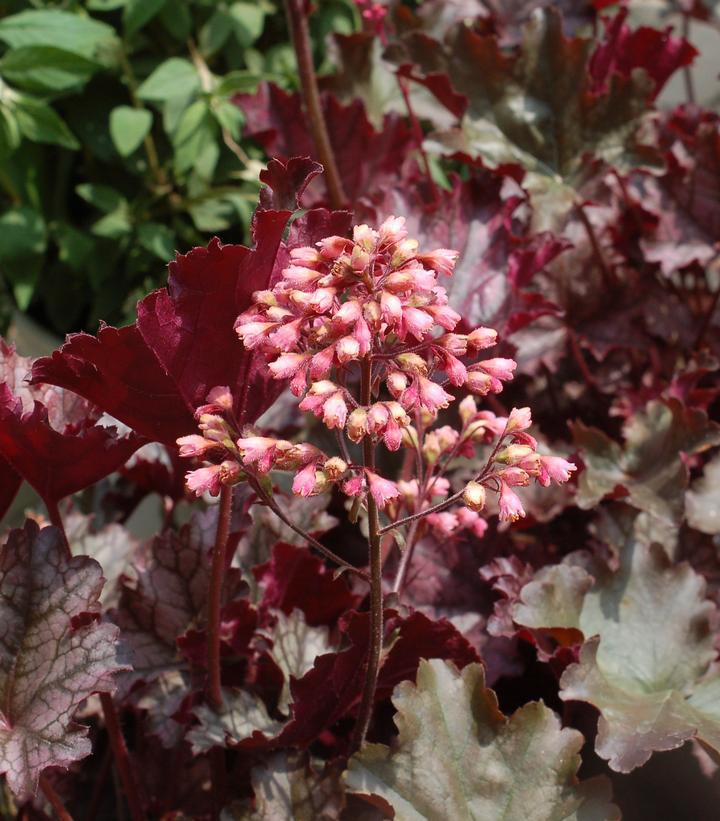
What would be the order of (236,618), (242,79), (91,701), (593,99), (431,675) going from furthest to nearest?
(242,79)
(593,99)
(91,701)
(236,618)
(431,675)

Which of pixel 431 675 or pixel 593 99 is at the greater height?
pixel 593 99

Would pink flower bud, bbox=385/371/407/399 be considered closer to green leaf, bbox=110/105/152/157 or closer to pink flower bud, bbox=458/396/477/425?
pink flower bud, bbox=458/396/477/425

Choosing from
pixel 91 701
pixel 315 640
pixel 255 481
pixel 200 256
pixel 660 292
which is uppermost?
pixel 200 256

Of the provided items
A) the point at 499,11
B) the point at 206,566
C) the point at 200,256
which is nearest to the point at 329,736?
the point at 206,566

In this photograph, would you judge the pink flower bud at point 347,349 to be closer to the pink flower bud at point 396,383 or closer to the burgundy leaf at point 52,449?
the pink flower bud at point 396,383

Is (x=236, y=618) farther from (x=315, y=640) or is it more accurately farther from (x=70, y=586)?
(x=70, y=586)

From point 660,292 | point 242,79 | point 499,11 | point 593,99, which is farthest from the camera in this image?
point 242,79

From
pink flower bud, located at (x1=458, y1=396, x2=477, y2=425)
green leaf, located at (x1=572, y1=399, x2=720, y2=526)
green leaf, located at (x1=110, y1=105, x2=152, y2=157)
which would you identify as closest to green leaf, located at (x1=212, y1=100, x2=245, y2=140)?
green leaf, located at (x1=110, y1=105, x2=152, y2=157)

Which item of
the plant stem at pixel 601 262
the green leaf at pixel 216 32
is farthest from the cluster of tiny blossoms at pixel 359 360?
the green leaf at pixel 216 32
